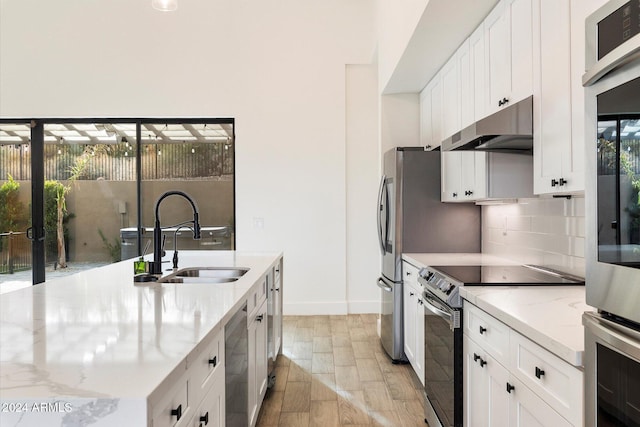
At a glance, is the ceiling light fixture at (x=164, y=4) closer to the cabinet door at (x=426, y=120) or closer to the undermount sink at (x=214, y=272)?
the undermount sink at (x=214, y=272)

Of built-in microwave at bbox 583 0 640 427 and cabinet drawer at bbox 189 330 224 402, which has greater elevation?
built-in microwave at bbox 583 0 640 427

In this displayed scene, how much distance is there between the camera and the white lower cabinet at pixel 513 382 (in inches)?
46.8

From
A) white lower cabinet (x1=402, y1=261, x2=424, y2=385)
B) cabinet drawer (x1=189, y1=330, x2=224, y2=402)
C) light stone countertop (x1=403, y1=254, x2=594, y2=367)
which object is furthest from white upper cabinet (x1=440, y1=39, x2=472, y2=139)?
cabinet drawer (x1=189, y1=330, x2=224, y2=402)

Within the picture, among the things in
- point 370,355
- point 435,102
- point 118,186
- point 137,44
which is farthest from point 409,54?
point 118,186

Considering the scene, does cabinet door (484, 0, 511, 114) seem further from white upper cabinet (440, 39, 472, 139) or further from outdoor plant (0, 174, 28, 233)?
outdoor plant (0, 174, 28, 233)

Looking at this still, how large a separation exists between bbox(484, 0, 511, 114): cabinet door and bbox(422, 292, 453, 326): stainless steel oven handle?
1121 millimetres

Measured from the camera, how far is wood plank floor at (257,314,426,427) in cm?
260

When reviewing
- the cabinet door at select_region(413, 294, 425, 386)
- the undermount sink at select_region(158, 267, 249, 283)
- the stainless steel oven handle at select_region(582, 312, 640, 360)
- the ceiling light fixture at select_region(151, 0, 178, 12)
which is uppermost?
the ceiling light fixture at select_region(151, 0, 178, 12)

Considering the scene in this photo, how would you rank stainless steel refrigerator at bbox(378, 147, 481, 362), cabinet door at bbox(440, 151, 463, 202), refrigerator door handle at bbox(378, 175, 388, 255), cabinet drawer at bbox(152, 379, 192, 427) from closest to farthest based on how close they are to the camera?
cabinet drawer at bbox(152, 379, 192, 427) → cabinet door at bbox(440, 151, 463, 202) → stainless steel refrigerator at bbox(378, 147, 481, 362) → refrigerator door handle at bbox(378, 175, 388, 255)

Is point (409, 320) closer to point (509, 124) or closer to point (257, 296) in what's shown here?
point (257, 296)

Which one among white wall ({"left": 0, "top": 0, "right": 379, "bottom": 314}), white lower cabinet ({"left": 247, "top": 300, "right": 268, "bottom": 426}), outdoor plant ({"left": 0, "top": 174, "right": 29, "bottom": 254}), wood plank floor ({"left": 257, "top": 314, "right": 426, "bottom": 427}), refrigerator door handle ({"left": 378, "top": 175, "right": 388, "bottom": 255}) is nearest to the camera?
white lower cabinet ({"left": 247, "top": 300, "right": 268, "bottom": 426})

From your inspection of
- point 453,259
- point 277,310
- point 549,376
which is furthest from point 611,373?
point 277,310

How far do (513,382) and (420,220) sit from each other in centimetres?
202

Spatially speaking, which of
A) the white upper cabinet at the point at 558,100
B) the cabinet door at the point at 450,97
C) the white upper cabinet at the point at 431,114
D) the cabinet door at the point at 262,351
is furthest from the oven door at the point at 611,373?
the white upper cabinet at the point at 431,114
